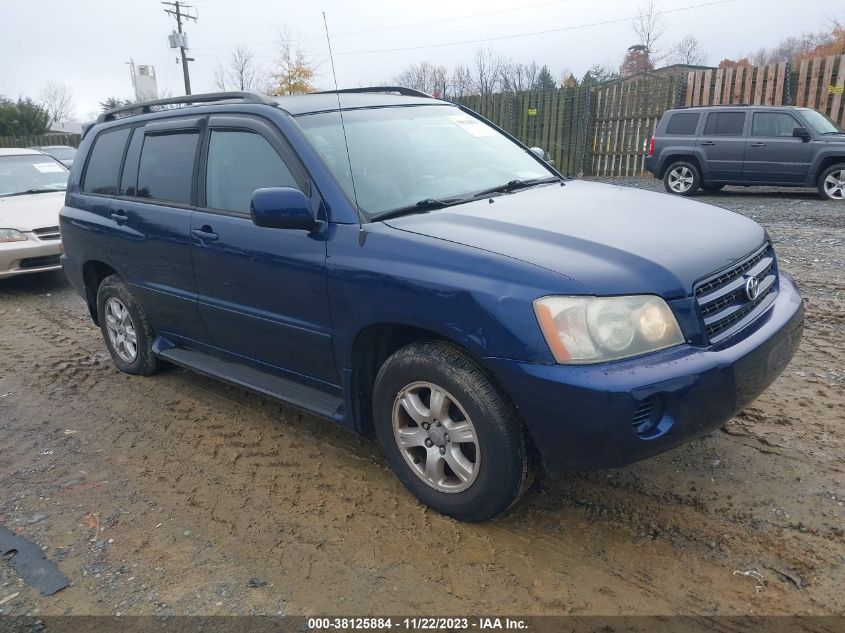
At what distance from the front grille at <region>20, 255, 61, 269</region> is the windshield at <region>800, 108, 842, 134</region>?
1202 centimetres

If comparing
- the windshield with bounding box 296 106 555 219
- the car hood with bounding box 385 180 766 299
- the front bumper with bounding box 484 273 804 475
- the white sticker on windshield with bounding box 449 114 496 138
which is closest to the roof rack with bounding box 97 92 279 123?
the windshield with bounding box 296 106 555 219

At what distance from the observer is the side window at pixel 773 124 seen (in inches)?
471

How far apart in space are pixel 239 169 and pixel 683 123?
38.2 ft

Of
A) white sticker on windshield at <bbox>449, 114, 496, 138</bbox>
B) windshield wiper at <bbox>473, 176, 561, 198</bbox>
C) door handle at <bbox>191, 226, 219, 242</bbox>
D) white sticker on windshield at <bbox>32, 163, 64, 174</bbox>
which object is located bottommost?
door handle at <bbox>191, 226, 219, 242</bbox>

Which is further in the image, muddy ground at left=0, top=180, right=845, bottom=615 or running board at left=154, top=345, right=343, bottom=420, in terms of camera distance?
running board at left=154, top=345, right=343, bottom=420

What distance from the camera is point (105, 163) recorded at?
489 cm

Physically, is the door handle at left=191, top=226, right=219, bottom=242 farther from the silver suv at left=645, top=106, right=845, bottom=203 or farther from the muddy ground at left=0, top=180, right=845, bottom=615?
the silver suv at left=645, top=106, right=845, bottom=203

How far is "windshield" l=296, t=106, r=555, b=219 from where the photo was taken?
330 cm

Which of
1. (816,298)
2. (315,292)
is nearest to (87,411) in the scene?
(315,292)

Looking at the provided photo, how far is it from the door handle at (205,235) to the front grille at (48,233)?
499cm

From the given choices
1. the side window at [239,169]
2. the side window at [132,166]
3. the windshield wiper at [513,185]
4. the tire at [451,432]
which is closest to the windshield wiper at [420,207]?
the windshield wiper at [513,185]

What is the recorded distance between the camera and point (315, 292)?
3178 mm

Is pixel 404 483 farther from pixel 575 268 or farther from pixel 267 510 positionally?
pixel 575 268

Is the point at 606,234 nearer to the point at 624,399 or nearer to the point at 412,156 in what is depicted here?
the point at 624,399
